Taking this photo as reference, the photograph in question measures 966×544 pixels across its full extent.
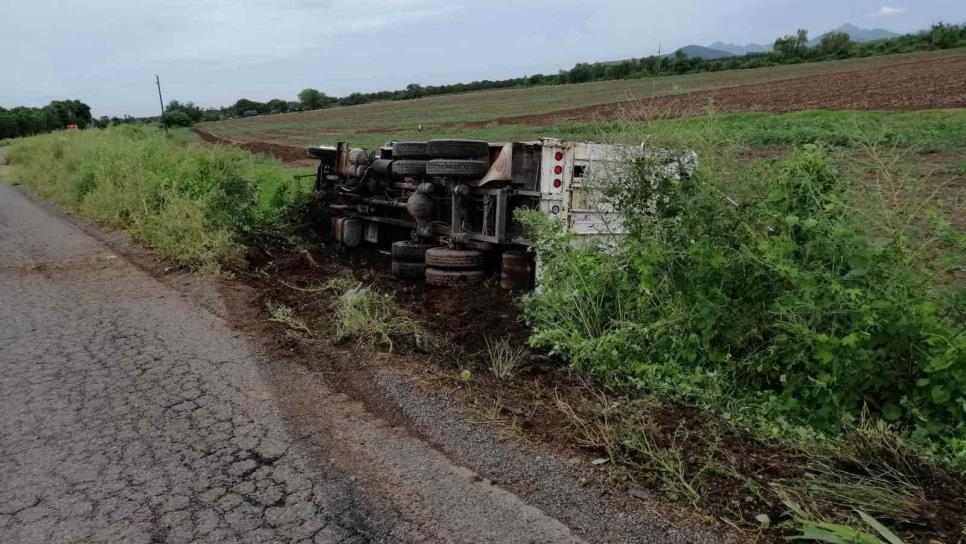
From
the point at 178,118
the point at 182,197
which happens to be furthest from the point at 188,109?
the point at 182,197

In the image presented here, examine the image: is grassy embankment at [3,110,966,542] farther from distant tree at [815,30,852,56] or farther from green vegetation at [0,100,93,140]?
green vegetation at [0,100,93,140]

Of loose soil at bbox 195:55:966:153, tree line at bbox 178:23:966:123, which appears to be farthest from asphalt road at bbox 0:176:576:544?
tree line at bbox 178:23:966:123

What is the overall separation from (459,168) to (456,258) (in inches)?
37.8

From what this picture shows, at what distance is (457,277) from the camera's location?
7.37 meters

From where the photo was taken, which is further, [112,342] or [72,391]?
[112,342]

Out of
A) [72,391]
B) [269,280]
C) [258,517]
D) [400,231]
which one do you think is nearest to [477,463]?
[258,517]

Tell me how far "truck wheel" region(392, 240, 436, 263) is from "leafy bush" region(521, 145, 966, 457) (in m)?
2.78

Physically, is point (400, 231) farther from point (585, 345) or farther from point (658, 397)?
point (658, 397)

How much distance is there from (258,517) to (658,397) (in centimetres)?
254

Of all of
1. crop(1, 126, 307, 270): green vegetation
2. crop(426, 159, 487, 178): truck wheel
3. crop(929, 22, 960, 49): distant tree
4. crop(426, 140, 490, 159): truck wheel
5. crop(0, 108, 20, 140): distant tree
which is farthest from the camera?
crop(0, 108, 20, 140): distant tree

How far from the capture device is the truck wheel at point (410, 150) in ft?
26.2

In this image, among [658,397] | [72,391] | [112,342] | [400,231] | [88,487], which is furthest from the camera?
[400,231]

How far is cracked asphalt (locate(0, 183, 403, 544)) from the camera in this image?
3199 millimetres

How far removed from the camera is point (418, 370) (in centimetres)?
513
